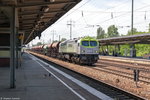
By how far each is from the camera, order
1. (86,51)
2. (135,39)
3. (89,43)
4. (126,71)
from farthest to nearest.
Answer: (135,39) < (89,43) < (86,51) < (126,71)

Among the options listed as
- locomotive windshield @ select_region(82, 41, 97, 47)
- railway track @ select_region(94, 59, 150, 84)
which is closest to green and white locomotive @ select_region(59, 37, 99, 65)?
locomotive windshield @ select_region(82, 41, 97, 47)

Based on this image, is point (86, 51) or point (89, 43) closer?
point (86, 51)

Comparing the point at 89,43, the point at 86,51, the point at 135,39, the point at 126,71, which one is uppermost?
the point at 135,39

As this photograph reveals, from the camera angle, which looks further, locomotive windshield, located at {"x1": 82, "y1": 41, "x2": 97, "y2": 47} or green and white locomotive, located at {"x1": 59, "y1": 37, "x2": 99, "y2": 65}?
locomotive windshield, located at {"x1": 82, "y1": 41, "x2": 97, "y2": 47}

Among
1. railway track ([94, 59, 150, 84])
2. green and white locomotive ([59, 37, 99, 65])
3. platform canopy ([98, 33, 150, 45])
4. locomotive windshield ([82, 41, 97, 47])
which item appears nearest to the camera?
railway track ([94, 59, 150, 84])

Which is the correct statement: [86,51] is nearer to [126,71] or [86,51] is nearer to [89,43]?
[89,43]

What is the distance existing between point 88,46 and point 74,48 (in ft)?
7.63

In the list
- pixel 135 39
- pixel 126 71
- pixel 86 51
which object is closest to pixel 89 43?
pixel 86 51

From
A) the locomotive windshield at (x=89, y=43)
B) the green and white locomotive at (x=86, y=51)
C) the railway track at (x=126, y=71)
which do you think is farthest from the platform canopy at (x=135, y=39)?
the railway track at (x=126, y=71)

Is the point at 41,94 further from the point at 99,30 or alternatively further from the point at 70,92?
the point at 99,30

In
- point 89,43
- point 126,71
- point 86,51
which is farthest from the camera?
point 89,43

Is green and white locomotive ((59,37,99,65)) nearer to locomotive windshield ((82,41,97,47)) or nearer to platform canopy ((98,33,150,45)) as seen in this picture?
locomotive windshield ((82,41,97,47))

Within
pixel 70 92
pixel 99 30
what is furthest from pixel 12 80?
pixel 99 30

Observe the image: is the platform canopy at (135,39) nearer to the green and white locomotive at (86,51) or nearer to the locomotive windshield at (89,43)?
the locomotive windshield at (89,43)
